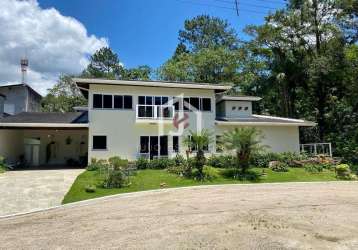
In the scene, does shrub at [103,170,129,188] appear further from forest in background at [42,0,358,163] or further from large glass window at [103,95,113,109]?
forest in background at [42,0,358,163]

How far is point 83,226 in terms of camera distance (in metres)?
8.65

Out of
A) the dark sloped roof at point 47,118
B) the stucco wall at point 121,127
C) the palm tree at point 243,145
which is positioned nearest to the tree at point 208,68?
the dark sloped roof at point 47,118

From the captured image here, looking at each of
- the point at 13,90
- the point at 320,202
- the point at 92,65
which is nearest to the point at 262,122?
the point at 320,202

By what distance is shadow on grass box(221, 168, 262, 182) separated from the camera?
18078 mm

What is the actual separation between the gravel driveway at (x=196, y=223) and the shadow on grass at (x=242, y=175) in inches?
176

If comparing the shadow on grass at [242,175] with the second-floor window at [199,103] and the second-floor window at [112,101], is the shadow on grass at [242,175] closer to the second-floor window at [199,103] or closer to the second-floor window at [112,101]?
the second-floor window at [199,103]

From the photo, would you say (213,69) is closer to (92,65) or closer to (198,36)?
(198,36)

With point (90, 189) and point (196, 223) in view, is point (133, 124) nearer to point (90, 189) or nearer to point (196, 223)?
point (90, 189)

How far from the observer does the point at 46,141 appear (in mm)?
27109

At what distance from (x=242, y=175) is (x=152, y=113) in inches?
334

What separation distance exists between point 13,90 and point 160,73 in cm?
1837

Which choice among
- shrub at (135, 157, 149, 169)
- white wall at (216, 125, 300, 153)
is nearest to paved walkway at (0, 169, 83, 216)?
shrub at (135, 157, 149, 169)

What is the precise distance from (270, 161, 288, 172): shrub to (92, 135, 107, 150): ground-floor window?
37.7ft

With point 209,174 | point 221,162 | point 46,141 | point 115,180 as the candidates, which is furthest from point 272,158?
point 46,141
